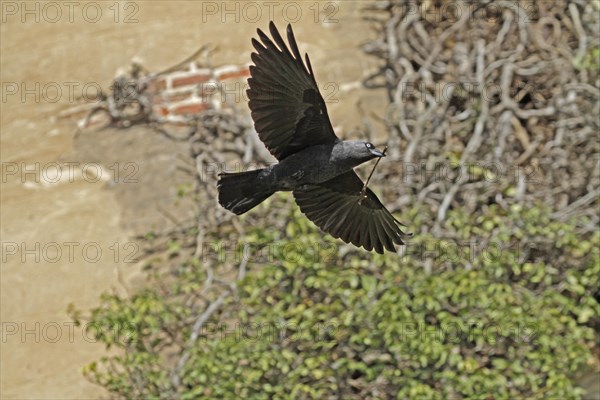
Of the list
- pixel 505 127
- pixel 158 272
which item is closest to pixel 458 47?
pixel 505 127

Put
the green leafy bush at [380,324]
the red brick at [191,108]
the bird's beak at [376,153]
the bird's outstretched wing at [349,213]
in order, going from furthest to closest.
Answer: the red brick at [191,108] → the green leafy bush at [380,324] → the bird's outstretched wing at [349,213] → the bird's beak at [376,153]

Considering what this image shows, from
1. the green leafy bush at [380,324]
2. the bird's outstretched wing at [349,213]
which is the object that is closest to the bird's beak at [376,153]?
the bird's outstretched wing at [349,213]

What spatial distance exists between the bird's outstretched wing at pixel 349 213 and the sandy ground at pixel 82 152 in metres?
1.80

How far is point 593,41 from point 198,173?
6.78 ft

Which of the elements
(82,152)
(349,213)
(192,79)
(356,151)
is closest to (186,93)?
(192,79)

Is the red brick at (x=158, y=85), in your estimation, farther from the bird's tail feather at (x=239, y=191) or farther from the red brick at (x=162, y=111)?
the bird's tail feather at (x=239, y=191)

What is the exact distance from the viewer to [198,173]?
5418mm

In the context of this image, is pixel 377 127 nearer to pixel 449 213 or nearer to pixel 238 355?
pixel 449 213

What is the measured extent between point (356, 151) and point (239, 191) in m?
0.37

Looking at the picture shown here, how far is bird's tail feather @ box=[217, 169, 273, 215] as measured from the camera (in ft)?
10.6

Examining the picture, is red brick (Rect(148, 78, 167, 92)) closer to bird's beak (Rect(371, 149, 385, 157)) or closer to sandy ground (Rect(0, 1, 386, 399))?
sandy ground (Rect(0, 1, 386, 399))

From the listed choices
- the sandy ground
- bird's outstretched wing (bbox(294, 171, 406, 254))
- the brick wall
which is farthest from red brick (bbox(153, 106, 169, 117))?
bird's outstretched wing (bbox(294, 171, 406, 254))

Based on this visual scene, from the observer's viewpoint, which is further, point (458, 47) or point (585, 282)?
point (458, 47)

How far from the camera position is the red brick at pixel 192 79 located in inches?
220
